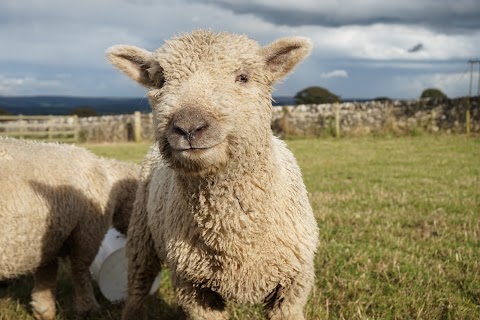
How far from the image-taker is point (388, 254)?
5.68m

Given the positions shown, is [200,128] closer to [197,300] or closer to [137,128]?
[197,300]

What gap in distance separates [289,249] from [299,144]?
58.0 feet

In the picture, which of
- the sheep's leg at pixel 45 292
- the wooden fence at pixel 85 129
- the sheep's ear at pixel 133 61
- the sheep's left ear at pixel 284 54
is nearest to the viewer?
the sheep's left ear at pixel 284 54

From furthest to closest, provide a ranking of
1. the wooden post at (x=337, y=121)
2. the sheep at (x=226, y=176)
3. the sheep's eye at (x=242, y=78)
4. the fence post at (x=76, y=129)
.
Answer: the fence post at (x=76, y=129), the wooden post at (x=337, y=121), the sheep's eye at (x=242, y=78), the sheep at (x=226, y=176)

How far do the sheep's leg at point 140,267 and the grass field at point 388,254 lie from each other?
398mm

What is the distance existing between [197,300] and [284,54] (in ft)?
6.01

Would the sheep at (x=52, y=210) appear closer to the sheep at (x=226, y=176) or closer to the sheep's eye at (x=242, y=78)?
the sheep at (x=226, y=176)

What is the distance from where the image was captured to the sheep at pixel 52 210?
4.60m

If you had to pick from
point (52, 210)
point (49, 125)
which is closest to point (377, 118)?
point (49, 125)

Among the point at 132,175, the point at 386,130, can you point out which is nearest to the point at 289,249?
the point at 132,175

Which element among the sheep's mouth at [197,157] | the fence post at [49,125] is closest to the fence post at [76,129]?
the fence post at [49,125]

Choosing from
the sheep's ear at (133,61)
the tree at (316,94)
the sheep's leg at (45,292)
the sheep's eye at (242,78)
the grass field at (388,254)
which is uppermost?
the tree at (316,94)

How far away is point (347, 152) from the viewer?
58.5ft

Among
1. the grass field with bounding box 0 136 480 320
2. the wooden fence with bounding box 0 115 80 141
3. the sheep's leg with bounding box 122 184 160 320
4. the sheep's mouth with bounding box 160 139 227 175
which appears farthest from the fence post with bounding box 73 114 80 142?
the sheep's mouth with bounding box 160 139 227 175
